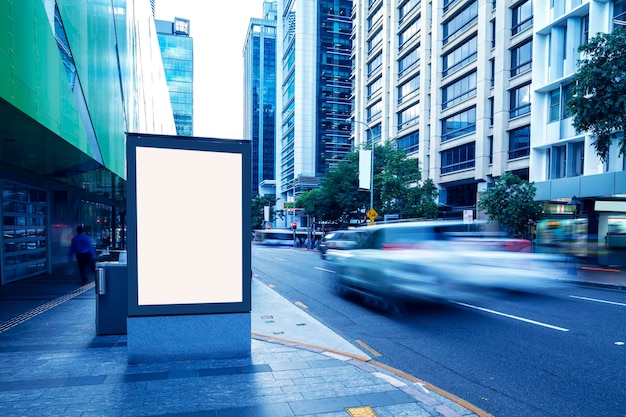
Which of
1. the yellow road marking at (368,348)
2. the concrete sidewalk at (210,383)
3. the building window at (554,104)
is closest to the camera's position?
the concrete sidewalk at (210,383)

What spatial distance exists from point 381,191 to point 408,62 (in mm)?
18513

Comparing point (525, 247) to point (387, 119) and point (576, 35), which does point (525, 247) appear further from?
point (387, 119)

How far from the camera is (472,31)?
3022 centimetres

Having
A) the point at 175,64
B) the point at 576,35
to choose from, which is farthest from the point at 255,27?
the point at 576,35

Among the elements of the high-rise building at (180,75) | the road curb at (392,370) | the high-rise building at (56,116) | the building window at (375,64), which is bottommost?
the road curb at (392,370)

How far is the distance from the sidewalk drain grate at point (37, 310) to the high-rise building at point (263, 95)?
12819 cm

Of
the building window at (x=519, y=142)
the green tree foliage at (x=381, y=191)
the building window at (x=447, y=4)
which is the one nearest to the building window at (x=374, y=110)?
the building window at (x=447, y=4)

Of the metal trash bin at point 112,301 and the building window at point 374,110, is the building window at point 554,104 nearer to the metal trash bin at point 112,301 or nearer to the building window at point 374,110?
the building window at point 374,110

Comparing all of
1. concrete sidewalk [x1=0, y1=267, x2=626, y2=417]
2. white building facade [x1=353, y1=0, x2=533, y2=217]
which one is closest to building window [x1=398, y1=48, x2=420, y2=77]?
white building facade [x1=353, y1=0, x2=533, y2=217]

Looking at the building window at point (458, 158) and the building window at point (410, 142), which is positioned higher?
the building window at point (410, 142)

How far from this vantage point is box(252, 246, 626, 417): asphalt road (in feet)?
14.0

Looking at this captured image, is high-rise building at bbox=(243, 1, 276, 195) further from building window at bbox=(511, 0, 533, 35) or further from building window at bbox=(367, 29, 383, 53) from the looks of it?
building window at bbox=(511, 0, 533, 35)

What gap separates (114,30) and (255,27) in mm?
147483

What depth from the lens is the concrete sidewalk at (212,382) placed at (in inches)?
145
